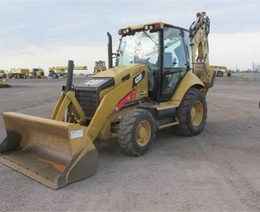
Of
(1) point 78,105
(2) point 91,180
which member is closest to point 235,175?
(2) point 91,180

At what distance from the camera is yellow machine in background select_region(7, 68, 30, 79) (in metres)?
62.3

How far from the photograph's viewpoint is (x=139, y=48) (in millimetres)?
7105

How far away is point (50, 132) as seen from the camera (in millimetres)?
5379

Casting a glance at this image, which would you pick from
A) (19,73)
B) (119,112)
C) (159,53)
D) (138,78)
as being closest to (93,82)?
(119,112)

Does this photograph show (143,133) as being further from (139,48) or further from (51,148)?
(139,48)

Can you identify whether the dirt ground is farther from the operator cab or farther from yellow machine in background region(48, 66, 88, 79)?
yellow machine in background region(48, 66, 88, 79)

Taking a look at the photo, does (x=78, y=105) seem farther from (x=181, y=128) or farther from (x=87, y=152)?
(x=181, y=128)

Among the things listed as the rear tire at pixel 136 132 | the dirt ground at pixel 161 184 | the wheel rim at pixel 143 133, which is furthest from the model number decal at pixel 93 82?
the dirt ground at pixel 161 184

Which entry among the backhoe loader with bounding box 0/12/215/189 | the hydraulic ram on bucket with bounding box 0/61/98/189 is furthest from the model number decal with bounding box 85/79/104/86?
the hydraulic ram on bucket with bounding box 0/61/98/189

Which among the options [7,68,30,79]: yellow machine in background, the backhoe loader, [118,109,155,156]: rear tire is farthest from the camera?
[7,68,30,79]: yellow machine in background

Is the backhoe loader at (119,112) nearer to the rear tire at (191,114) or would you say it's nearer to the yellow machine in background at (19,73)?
the rear tire at (191,114)

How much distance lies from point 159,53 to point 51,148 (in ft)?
10.0

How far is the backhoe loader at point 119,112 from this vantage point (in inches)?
191

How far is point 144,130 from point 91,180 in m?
1.62
